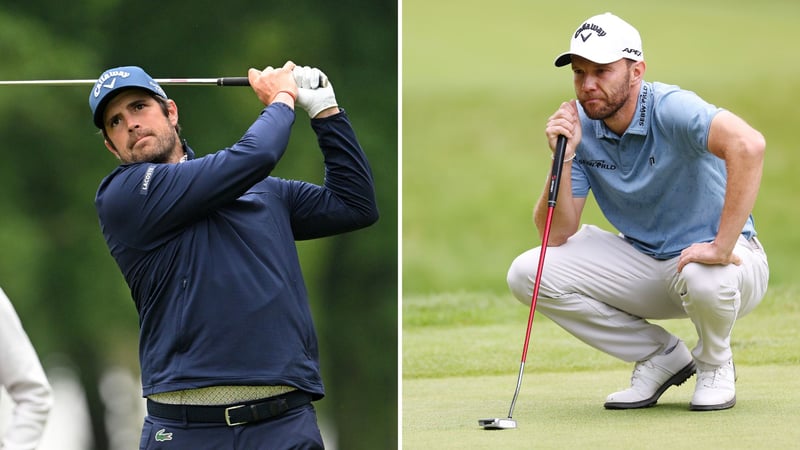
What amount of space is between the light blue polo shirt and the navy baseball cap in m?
1.21

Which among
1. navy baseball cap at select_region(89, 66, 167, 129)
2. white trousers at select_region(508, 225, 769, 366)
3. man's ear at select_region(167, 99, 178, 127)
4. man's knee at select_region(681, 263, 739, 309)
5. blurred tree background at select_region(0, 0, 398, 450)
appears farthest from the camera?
blurred tree background at select_region(0, 0, 398, 450)

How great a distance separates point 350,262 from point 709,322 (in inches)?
96.9

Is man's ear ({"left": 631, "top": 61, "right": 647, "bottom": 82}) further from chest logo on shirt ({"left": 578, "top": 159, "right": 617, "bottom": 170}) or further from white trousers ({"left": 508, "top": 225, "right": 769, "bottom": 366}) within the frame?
white trousers ({"left": 508, "top": 225, "right": 769, "bottom": 366})

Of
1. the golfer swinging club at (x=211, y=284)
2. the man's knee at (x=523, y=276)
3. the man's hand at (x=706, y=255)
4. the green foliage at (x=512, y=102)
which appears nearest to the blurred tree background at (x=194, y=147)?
the green foliage at (x=512, y=102)

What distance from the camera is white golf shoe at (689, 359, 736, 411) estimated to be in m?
3.18

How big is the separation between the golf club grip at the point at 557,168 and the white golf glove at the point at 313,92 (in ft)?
2.40

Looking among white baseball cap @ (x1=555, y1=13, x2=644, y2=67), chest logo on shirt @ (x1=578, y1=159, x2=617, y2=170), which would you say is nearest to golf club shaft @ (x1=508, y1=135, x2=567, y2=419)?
chest logo on shirt @ (x1=578, y1=159, x2=617, y2=170)

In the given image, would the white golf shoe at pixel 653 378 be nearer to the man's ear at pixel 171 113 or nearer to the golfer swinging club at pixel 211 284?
the golfer swinging club at pixel 211 284

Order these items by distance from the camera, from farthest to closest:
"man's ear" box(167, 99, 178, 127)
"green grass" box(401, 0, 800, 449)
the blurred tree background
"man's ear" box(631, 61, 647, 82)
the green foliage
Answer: the green foliage < "green grass" box(401, 0, 800, 449) < the blurred tree background < "man's ear" box(631, 61, 647, 82) < "man's ear" box(167, 99, 178, 127)

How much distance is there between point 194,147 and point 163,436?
2819 millimetres

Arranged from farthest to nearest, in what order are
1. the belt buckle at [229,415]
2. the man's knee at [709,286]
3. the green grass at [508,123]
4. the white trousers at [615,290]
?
the green grass at [508,123] → the white trousers at [615,290] → the man's knee at [709,286] → the belt buckle at [229,415]

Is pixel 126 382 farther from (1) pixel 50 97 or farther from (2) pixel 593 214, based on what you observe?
(2) pixel 593 214

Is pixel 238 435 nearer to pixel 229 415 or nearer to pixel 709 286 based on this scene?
pixel 229 415

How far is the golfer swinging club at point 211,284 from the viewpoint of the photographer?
2.59 metres
